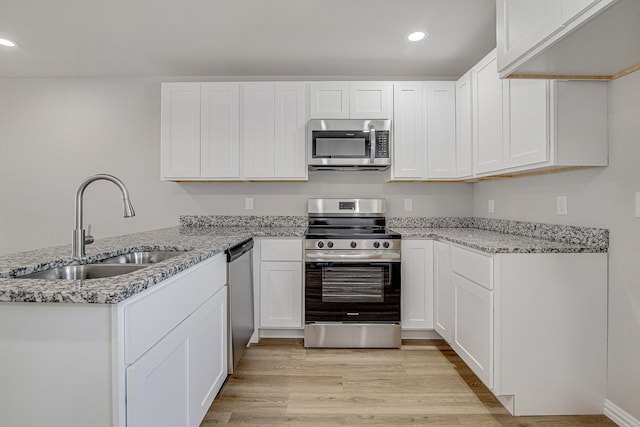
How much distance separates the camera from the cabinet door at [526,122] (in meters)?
1.92

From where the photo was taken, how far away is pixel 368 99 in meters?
3.16

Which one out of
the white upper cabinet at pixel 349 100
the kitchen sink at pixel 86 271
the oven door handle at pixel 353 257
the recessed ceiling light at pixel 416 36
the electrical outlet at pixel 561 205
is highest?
the recessed ceiling light at pixel 416 36

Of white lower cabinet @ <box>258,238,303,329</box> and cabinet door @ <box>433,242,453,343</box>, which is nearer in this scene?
cabinet door @ <box>433,242,453,343</box>

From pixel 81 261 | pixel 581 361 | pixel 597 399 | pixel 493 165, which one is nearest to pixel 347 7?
pixel 493 165

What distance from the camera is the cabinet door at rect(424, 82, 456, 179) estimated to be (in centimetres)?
315

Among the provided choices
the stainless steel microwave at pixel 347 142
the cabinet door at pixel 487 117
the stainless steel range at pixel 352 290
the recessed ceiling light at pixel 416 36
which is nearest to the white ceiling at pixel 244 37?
the recessed ceiling light at pixel 416 36

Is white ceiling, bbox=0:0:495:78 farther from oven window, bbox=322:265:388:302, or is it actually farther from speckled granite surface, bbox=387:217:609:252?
oven window, bbox=322:265:388:302

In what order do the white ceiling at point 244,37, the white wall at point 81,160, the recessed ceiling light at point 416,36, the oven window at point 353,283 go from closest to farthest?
the white ceiling at point 244,37 < the recessed ceiling light at point 416,36 < the oven window at point 353,283 < the white wall at point 81,160

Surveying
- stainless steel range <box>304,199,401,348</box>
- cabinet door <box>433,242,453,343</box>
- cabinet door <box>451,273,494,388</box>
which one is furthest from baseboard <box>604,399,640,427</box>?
stainless steel range <box>304,199,401,348</box>

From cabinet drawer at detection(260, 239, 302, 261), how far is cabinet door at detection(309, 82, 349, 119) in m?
1.19

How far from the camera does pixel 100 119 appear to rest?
11.8 ft

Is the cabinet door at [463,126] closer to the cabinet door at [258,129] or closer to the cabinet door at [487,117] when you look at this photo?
the cabinet door at [487,117]

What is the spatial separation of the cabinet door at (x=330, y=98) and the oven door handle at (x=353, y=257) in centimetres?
127

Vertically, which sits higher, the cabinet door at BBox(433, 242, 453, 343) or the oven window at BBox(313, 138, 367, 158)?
the oven window at BBox(313, 138, 367, 158)
